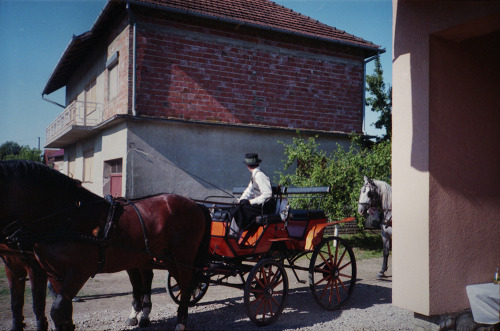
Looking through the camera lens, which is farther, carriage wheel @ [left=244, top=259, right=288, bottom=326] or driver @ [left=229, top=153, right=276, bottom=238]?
driver @ [left=229, top=153, right=276, bottom=238]

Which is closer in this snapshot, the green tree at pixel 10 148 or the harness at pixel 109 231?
the harness at pixel 109 231

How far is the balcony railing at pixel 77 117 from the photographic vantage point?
43.4 feet

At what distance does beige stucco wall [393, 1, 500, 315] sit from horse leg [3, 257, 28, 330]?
404 cm

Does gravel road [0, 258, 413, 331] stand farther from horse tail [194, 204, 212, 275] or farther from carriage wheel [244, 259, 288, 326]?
horse tail [194, 204, 212, 275]

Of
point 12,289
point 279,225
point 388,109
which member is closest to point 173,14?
point 279,225

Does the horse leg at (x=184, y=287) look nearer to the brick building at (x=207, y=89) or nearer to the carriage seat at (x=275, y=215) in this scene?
the carriage seat at (x=275, y=215)

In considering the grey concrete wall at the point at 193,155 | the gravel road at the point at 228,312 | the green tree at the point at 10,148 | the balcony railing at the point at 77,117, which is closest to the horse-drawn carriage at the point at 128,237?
the gravel road at the point at 228,312

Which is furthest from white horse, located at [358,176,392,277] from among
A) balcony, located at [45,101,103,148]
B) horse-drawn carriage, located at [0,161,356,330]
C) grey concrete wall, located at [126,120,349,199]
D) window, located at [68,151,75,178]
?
window, located at [68,151,75,178]

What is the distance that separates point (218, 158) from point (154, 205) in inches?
249

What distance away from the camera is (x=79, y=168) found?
622 inches

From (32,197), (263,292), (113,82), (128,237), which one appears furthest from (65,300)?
(113,82)

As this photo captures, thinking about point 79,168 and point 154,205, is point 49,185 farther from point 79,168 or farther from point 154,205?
point 79,168

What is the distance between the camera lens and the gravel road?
15.8ft

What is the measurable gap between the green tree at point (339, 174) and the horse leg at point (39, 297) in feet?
23.0
